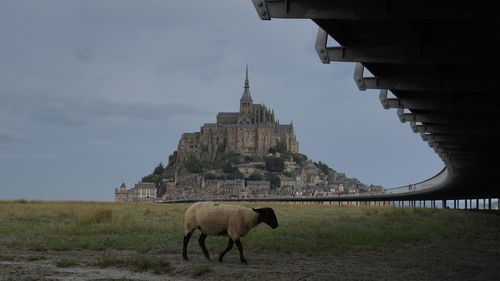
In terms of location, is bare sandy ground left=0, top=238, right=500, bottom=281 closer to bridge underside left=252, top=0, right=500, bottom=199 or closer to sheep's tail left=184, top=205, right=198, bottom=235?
sheep's tail left=184, top=205, right=198, bottom=235

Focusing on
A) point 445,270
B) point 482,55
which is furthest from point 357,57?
point 445,270

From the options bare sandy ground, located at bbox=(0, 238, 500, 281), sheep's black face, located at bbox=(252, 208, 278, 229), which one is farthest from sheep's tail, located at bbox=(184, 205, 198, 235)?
sheep's black face, located at bbox=(252, 208, 278, 229)

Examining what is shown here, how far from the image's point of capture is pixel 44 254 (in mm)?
15711

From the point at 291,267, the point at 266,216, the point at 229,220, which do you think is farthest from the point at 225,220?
the point at 291,267

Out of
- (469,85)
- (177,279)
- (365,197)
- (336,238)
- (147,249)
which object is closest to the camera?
(177,279)

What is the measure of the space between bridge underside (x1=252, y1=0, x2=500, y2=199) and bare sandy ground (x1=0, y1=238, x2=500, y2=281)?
4824 mm

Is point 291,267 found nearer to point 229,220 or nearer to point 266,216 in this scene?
point 266,216

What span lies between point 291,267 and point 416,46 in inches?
238

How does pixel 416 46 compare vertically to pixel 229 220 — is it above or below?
above

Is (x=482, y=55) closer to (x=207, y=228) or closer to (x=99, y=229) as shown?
(x=207, y=228)

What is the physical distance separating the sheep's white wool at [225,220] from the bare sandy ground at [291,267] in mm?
712

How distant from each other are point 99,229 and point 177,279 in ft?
33.6

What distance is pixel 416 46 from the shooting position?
15500mm

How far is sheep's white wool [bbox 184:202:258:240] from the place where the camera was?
1407 centimetres
